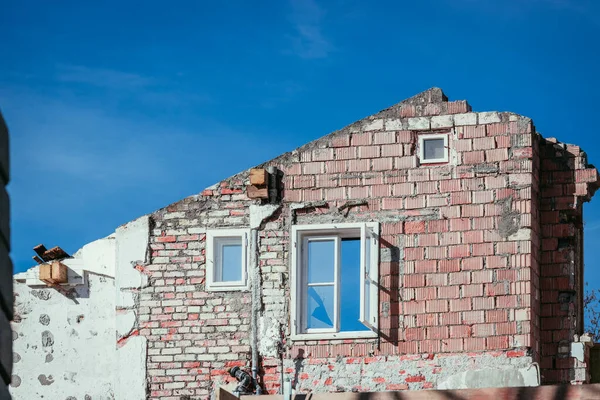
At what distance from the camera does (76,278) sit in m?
17.1

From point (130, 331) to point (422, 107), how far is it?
459 centimetres

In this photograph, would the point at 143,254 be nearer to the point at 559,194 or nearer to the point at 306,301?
the point at 306,301

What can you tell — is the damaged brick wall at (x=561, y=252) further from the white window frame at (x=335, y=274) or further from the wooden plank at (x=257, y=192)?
the wooden plank at (x=257, y=192)

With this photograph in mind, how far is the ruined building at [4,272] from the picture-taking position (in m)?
6.03

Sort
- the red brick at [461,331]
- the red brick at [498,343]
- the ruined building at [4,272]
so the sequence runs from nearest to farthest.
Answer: the ruined building at [4,272] → the red brick at [498,343] → the red brick at [461,331]

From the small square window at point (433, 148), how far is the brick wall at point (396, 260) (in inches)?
3.1

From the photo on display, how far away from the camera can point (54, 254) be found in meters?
17.3

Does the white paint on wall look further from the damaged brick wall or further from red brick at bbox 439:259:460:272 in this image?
the damaged brick wall

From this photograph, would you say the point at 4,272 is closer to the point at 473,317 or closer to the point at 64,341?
the point at 473,317

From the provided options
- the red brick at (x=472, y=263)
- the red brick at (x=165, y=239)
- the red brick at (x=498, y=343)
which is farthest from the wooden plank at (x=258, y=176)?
the red brick at (x=498, y=343)

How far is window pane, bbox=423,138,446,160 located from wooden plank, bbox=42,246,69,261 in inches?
190

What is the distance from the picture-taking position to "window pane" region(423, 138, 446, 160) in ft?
54.1

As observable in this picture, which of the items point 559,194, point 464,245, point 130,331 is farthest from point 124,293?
point 559,194

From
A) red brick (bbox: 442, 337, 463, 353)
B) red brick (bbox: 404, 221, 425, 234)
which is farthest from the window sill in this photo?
red brick (bbox: 404, 221, 425, 234)
